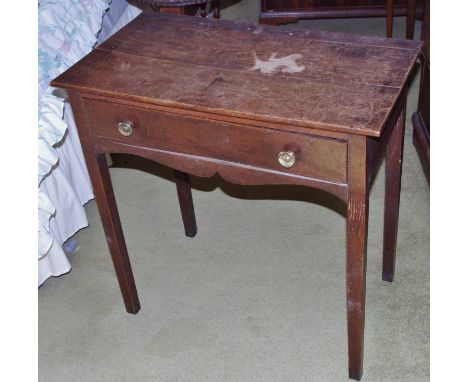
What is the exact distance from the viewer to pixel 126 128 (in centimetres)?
161

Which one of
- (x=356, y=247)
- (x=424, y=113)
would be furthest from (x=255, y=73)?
(x=424, y=113)

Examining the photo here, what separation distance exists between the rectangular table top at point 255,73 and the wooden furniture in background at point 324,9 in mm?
1430

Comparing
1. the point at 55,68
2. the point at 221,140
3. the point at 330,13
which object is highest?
the point at 221,140

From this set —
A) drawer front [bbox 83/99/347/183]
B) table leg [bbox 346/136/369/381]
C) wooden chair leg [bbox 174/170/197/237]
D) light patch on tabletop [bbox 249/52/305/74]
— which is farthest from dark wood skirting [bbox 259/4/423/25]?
table leg [bbox 346/136/369/381]

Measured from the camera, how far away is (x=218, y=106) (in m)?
1.47

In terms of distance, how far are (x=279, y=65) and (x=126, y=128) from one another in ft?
1.20

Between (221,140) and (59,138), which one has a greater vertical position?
(221,140)

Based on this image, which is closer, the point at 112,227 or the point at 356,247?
the point at 356,247

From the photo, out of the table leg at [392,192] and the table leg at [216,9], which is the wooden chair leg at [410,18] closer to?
the table leg at [216,9]

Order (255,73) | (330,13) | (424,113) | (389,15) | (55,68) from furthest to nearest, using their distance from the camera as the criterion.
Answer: (330,13) → (389,15) → (424,113) → (55,68) → (255,73)

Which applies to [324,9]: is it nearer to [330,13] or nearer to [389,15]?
[330,13]

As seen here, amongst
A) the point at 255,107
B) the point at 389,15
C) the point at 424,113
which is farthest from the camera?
the point at 389,15

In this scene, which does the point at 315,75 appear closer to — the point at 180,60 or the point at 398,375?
the point at 180,60

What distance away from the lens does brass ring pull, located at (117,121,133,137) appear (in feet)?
5.27
